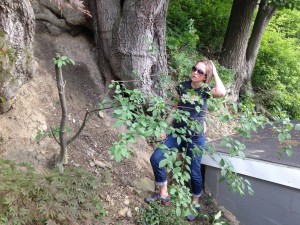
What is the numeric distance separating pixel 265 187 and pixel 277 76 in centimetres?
528

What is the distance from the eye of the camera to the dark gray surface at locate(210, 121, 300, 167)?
3412 mm

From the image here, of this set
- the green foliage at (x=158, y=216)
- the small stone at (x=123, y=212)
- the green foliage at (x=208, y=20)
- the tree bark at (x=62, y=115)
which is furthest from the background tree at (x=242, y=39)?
the tree bark at (x=62, y=115)

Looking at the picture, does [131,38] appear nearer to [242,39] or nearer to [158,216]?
[158,216]

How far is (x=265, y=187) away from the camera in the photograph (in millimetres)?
3439

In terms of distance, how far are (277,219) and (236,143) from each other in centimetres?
170

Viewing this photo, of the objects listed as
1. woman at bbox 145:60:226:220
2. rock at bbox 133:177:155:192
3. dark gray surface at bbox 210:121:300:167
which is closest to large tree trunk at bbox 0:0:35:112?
woman at bbox 145:60:226:220

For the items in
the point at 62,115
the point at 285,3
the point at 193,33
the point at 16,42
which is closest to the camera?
the point at 62,115

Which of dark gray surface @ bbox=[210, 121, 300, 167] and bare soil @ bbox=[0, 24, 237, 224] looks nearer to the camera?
bare soil @ bbox=[0, 24, 237, 224]

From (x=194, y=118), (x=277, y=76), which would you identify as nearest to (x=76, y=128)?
(x=194, y=118)

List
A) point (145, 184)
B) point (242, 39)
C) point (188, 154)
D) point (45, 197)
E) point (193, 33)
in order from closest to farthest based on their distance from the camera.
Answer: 1. point (45, 197)
2. point (188, 154)
3. point (145, 184)
4. point (193, 33)
5. point (242, 39)

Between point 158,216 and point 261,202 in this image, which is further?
point 261,202

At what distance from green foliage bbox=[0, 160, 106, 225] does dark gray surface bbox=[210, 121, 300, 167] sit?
81.0 inches

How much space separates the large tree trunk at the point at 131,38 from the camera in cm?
396

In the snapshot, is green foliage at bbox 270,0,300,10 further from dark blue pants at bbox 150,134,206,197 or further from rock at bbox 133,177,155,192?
rock at bbox 133,177,155,192
